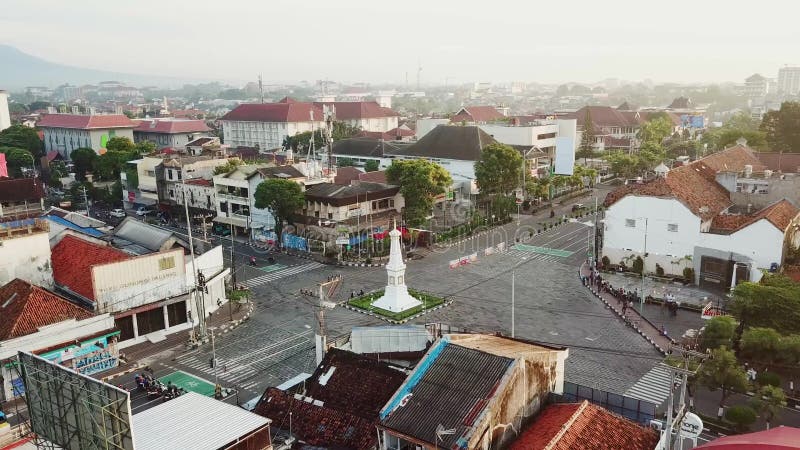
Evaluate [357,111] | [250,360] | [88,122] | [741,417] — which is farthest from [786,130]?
[88,122]

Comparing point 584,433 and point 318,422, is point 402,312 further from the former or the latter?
point 584,433

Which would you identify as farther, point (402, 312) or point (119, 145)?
point (119, 145)

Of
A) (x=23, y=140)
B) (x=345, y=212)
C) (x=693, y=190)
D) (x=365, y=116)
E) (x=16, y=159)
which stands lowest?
(x=345, y=212)

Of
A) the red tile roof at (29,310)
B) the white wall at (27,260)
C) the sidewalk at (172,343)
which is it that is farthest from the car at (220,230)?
the red tile roof at (29,310)

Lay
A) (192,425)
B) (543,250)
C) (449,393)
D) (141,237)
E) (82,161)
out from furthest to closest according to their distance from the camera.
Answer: (82,161)
(543,250)
(141,237)
(449,393)
(192,425)

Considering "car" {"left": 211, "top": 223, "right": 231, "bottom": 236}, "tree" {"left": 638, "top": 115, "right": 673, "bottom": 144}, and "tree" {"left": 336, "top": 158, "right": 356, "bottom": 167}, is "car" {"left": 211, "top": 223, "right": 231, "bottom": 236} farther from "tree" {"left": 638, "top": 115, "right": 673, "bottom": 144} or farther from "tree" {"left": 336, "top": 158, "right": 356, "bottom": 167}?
"tree" {"left": 638, "top": 115, "right": 673, "bottom": 144}

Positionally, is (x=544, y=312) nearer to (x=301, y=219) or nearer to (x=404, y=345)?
(x=404, y=345)
